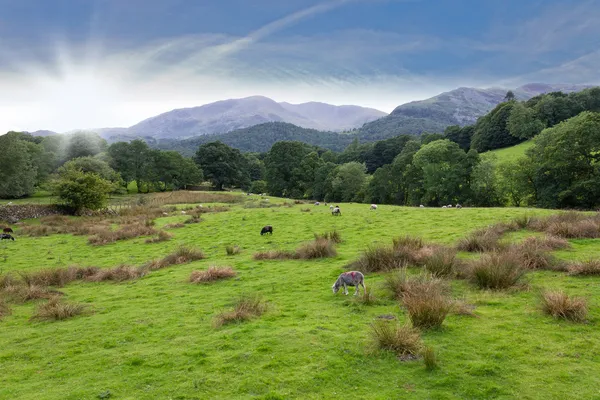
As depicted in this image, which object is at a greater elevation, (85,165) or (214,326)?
(85,165)

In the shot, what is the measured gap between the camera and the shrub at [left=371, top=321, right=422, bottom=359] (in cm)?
757

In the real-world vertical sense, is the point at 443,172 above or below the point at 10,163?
below

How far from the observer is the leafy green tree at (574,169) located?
39.4 metres

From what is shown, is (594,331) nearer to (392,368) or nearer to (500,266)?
(500,266)

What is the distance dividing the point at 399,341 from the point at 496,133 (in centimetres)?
10997

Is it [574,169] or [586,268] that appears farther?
[574,169]

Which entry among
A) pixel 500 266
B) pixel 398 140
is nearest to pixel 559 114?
pixel 398 140

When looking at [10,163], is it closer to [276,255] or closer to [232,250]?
[232,250]

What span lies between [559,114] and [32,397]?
119 meters

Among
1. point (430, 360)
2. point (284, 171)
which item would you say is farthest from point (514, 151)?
point (430, 360)

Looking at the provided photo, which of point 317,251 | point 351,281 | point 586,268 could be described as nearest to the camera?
point 586,268

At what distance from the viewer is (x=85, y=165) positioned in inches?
2687

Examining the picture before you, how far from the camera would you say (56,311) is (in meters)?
12.0

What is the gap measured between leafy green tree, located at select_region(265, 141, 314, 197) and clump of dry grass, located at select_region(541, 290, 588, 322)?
267ft
